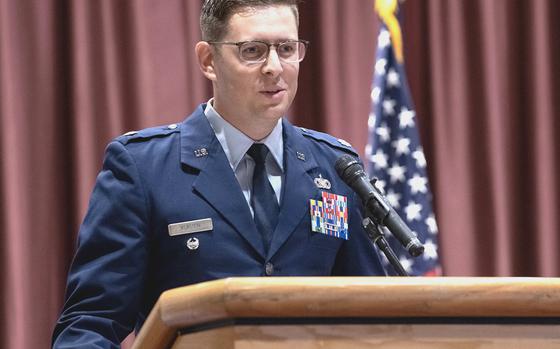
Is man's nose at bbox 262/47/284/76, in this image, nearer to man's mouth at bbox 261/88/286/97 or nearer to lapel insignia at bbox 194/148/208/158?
man's mouth at bbox 261/88/286/97

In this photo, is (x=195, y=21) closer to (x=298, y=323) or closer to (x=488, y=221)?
(x=488, y=221)

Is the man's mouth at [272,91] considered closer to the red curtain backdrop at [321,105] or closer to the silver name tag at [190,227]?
the silver name tag at [190,227]

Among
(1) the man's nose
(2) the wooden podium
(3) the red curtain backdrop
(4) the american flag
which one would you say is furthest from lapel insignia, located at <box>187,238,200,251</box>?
(4) the american flag

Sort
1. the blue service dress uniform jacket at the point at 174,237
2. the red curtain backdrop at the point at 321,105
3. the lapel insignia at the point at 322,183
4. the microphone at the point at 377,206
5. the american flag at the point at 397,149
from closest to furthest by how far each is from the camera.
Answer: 1. the microphone at the point at 377,206
2. the blue service dress uniform jacket at the point at 174,237
3. the lapel insignia at the point at 322,183
4. the red curtain backdrop at the point at 321,105
5. the american flag at the point at 397,149

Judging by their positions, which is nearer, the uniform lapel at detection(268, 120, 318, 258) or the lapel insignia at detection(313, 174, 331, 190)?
the uniform lapel at detection(268, 120, 318, 258)

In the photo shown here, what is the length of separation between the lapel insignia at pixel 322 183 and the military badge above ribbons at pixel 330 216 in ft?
0.08

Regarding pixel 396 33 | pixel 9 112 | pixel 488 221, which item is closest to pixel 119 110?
pixel 9 112

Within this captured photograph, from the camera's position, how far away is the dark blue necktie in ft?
6.33

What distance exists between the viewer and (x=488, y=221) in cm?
354

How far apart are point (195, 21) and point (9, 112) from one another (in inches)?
28.6

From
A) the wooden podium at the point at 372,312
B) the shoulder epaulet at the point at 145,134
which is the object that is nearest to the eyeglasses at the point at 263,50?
the shoulder epaulet at the point at 145,134

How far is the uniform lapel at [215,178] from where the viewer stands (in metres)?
1.89

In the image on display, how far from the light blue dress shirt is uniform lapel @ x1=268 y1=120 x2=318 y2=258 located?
22mm

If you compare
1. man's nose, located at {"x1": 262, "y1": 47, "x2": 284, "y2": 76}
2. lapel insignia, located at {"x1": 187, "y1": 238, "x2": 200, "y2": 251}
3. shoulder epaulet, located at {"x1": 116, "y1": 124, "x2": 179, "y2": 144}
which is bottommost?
lapel insignia, located at {"x1": 187, "y1": 238, "x2": 200, "y2": 251}
